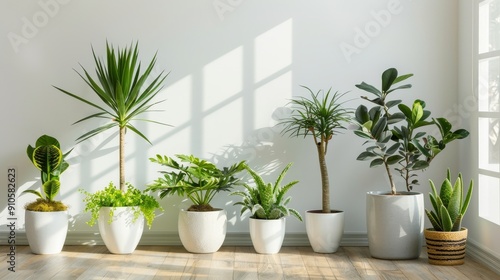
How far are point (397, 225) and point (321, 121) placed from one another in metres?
0.89

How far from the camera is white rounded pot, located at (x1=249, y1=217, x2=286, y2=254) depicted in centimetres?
528

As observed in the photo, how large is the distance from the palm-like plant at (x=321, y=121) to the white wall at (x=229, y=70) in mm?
81

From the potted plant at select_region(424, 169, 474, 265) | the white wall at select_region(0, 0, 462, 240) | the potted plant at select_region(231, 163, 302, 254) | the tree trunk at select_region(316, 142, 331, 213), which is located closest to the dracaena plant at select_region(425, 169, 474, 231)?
the potted plant at select_region(424, 169, 474, 265)

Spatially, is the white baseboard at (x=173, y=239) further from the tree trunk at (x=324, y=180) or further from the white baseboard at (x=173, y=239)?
the tree trunk at (x=324, y=180)

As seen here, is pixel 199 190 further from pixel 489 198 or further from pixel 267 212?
pixel 489 198

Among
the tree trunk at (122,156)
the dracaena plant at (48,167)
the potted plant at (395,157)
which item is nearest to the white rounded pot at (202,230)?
the tree trunk at (122,156)

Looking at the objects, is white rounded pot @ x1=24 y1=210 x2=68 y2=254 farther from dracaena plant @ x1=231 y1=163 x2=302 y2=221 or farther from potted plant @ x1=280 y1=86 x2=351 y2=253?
potted plant @ x1=280 y1=86 x2=351 y2=253

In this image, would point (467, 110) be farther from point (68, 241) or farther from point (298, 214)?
point (68, 241)

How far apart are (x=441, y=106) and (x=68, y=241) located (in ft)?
9.74

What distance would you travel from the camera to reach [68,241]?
5656 mm

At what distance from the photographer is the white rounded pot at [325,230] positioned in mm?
5324

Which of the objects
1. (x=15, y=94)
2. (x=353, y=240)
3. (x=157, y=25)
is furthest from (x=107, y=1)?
(x=353, y=240)

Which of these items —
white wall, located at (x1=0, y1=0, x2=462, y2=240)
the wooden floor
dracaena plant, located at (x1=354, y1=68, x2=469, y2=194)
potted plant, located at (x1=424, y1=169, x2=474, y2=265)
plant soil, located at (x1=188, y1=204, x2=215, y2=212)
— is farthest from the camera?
white wall, located at (x1=0, y1=0, x2=462, y2=240)

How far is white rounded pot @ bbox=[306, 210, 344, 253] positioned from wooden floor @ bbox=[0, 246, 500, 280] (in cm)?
7
